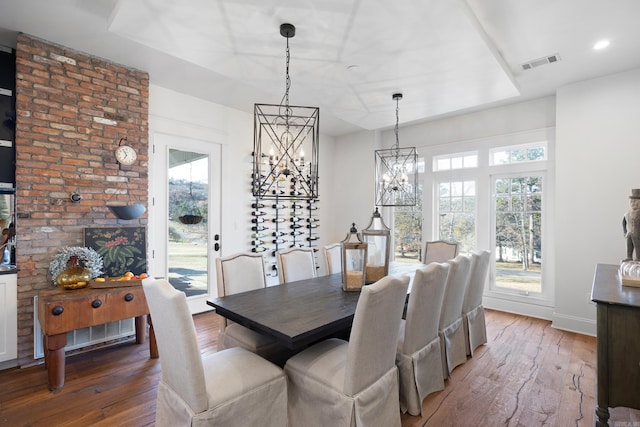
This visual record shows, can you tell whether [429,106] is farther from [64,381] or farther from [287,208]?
[64,381]

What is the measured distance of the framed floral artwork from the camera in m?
3.17

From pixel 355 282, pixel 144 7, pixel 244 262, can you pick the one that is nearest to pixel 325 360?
pixel 355 282

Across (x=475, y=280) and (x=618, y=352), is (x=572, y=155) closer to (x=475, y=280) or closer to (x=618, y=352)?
(x=475, y=280)

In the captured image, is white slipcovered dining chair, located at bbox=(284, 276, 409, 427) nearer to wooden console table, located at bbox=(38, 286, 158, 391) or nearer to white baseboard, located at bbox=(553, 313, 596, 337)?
wooden console table, located at bbox=(38, 286, 158, 391)

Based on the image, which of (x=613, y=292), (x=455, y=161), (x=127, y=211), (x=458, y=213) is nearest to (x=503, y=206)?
(x=458, y=213)

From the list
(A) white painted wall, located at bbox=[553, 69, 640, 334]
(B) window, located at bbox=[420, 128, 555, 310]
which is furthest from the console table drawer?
(A) white painted wall, located at bbox=[553, 69, 640, 334]

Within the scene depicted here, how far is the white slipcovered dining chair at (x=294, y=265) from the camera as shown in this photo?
314cm

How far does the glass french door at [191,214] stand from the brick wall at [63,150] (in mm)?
558

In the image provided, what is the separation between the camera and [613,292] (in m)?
1.85

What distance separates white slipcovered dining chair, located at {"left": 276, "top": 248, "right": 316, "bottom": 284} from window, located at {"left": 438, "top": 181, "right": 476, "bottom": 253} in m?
2.64

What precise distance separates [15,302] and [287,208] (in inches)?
140

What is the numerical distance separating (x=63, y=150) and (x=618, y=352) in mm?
4577

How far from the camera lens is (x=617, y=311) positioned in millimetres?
1682

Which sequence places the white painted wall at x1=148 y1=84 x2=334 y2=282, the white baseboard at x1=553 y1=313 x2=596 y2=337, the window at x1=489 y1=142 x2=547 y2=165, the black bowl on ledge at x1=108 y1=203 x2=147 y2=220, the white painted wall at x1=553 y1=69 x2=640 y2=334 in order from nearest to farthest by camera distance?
the black bowl on ledge at x1=108 y1=203 x2=147 y2=220, the white painted wall at x1=553 y1=69 x2=640 y2=334, the white baseboard at x1=553 y1=313 x2=596 y2=337, the white painted wall at x1=148 y1=84 x2=334 y2=282, the window at x1=489 y1=142 x2=547 y2=165
